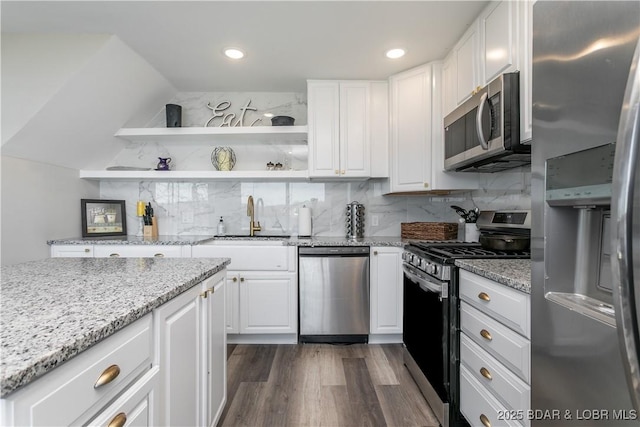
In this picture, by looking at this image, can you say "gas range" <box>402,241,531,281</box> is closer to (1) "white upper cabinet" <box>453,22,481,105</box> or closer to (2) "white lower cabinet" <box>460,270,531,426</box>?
(2) "white lower cabinet" <box>460,270,531,426</box>

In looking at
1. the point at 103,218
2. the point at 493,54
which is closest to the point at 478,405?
the point at 493,54

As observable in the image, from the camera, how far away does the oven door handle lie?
5.55ft

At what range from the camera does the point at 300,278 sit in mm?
2668

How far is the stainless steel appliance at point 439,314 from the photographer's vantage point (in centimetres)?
166

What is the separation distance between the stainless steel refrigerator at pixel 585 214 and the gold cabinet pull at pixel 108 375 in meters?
1.05

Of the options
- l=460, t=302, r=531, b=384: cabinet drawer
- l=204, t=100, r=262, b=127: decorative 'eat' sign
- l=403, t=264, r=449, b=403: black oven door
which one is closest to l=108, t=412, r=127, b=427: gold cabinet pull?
l=460, t=302, r=531, b=384: cabinet drawer

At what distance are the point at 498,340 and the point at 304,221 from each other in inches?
81.8

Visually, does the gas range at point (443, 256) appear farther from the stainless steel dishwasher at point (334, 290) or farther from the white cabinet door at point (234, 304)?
the white cabinet door at point (234, 304)

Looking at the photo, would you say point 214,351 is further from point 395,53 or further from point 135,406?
point 395,53

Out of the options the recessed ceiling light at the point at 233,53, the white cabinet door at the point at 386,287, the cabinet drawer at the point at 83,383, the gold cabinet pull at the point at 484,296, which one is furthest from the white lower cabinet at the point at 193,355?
the recessed ceiling light at the point at 233,53

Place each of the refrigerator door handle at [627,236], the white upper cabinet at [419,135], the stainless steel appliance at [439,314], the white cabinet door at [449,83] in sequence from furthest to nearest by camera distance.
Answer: the white upper cabinet at [419,135] < the white cabinet door at [449,83] < the stainless steel appliance at [439,314] < the refrigerator door handle at [627,236]

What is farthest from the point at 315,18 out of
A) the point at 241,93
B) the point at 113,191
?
the point at 113,191

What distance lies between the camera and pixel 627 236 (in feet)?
1.77

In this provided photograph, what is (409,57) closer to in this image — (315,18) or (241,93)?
(315,18)
